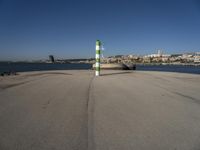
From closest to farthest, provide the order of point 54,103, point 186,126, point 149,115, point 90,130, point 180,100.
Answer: point 90,130 → point 186,126 → point 149,115 → point 54,103 → point 180,100

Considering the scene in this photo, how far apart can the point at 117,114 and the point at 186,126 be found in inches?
44.1

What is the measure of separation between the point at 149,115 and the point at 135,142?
1181 millimetres

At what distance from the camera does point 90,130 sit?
2865mm

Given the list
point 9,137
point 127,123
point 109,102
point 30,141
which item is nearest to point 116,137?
point 127,123

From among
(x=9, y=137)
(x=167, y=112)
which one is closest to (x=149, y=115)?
(x=167, y=112)

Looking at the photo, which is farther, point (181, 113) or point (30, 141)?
point (181, 113)

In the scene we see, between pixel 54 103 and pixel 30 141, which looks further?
pixel 54 103

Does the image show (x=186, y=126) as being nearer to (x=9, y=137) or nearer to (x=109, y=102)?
(x=109, y=102)

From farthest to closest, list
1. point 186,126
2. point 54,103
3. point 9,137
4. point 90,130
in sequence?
point 54,103 < point 186,126 < point 90,130 < point 9,137

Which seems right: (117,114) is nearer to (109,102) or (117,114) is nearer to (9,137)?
(109,102)

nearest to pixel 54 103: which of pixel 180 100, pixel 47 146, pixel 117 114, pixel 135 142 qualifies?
pixel 117 114

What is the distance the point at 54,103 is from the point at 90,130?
184 centimetres

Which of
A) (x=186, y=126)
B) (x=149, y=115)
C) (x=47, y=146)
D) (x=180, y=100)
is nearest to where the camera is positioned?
(x=47, y=146)

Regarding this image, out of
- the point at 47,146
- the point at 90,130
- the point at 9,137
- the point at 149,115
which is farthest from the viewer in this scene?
the point at 149,115
